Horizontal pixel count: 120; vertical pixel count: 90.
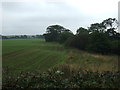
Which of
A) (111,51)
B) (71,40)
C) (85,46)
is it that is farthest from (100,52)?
(71,40)

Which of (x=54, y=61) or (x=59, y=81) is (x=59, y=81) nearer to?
(x=59, y=81)

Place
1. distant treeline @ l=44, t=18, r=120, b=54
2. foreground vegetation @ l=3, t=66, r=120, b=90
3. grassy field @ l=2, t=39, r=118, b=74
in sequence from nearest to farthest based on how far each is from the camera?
foreground vegetation @ l=3, t=66, r=120, b=90, grassy field @ l=2, t=39, r=118, b=74, distant treeline @ l=44, t=18, r=120, b=54

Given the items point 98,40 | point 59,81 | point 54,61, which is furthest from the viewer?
point 98,40

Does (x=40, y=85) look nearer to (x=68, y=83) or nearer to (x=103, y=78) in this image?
(x=68, y=83)

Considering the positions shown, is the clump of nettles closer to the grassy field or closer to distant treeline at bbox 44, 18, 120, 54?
the grassy field

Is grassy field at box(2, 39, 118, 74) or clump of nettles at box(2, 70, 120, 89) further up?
clump of nettles at box(2, 70, 120, 89)

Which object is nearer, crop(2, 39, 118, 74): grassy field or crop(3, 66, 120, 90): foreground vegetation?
crop(3, 66, 120, 90): foreground vegetation

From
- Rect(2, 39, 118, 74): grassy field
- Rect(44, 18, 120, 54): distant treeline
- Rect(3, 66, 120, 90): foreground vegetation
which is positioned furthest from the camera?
Rect(44, 18, 120, 54): distant treeline

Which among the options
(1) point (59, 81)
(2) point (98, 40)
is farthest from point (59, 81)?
(2) point (98, 40)

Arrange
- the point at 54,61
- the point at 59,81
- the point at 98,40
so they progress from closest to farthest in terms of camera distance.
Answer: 1. the point at 59,81
2. the point at 54,61
3. the point at 98,40

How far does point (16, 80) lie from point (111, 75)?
2.08m

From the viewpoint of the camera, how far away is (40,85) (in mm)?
3371

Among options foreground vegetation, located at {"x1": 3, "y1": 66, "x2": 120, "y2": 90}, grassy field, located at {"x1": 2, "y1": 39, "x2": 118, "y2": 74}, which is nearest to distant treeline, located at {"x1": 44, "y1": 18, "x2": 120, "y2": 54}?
grassy field, located at {"x1": 2, "y1": 39, "x2": 118, "y2": 74}

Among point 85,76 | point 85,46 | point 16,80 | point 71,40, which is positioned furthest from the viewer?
point 71,40
